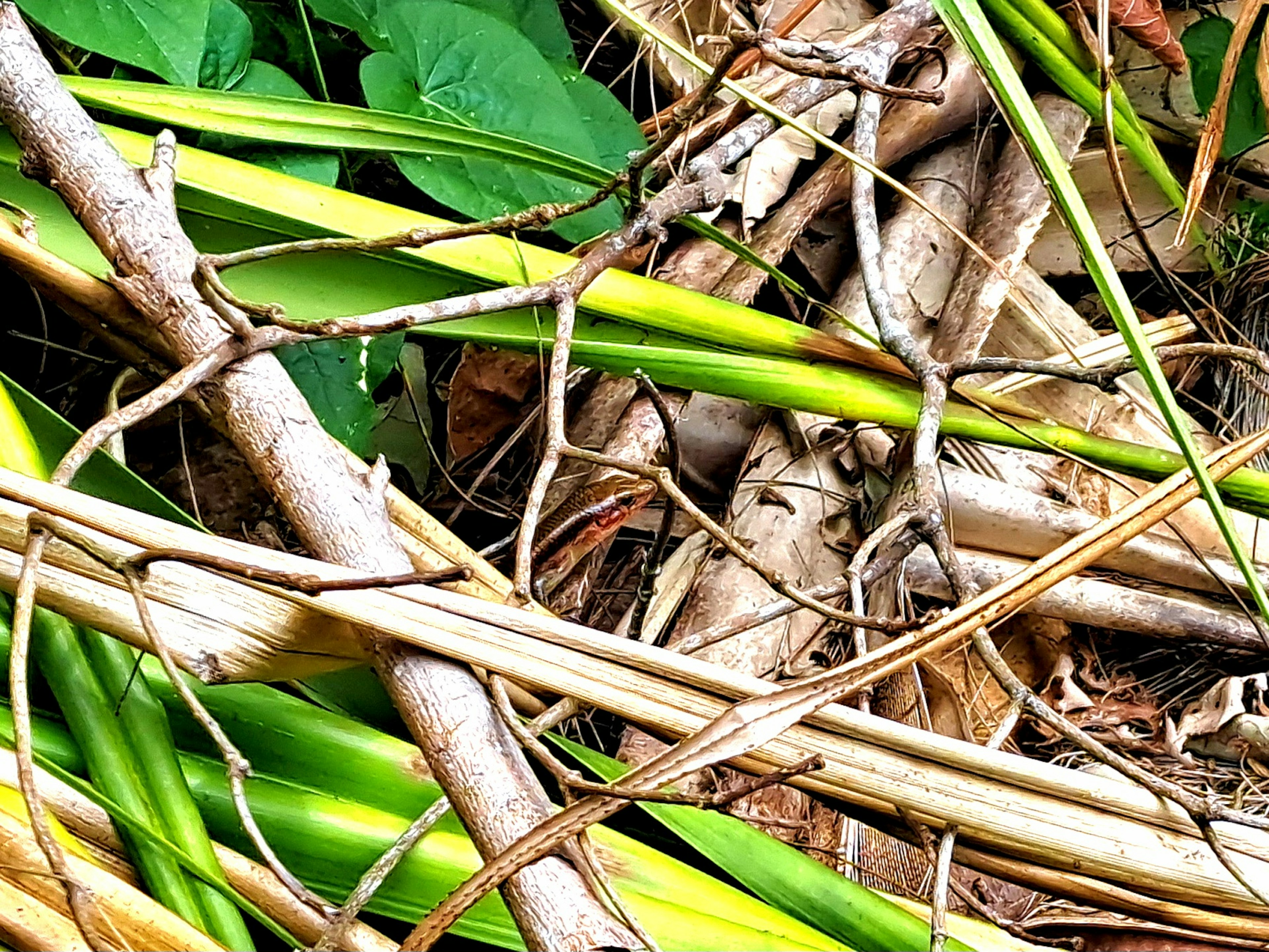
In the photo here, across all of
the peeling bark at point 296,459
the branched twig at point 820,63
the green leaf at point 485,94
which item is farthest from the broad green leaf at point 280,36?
the branched twig at point 820,63

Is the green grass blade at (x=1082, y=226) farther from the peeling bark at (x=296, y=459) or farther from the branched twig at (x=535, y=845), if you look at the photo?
the peeling bark at (x=296, y=459)

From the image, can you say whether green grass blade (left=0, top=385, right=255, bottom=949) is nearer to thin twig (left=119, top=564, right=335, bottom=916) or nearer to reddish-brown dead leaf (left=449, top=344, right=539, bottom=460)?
thin twig (left=119, top=564, right=335, bottom=916)

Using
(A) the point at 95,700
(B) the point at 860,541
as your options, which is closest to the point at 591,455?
(A) the point at 95,700

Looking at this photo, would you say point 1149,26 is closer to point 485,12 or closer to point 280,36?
point 485,12

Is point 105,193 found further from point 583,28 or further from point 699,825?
point 583,28

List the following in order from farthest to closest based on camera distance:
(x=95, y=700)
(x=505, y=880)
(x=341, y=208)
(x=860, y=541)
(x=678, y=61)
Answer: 1. (x=678, y=61)
2. (x=860, y=541)
3. (x=341, y=208)
4. (x=95, y=700)
5. (x=505, y=880)

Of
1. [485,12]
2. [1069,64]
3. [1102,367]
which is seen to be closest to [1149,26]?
[1069,64]

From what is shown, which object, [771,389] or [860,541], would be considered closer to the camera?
[771,389]

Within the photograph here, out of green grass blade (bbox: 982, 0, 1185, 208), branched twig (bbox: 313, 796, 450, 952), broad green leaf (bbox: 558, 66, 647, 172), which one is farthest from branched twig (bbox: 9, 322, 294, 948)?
green grass blade (bbox: 982, 0, 1185, 208)
